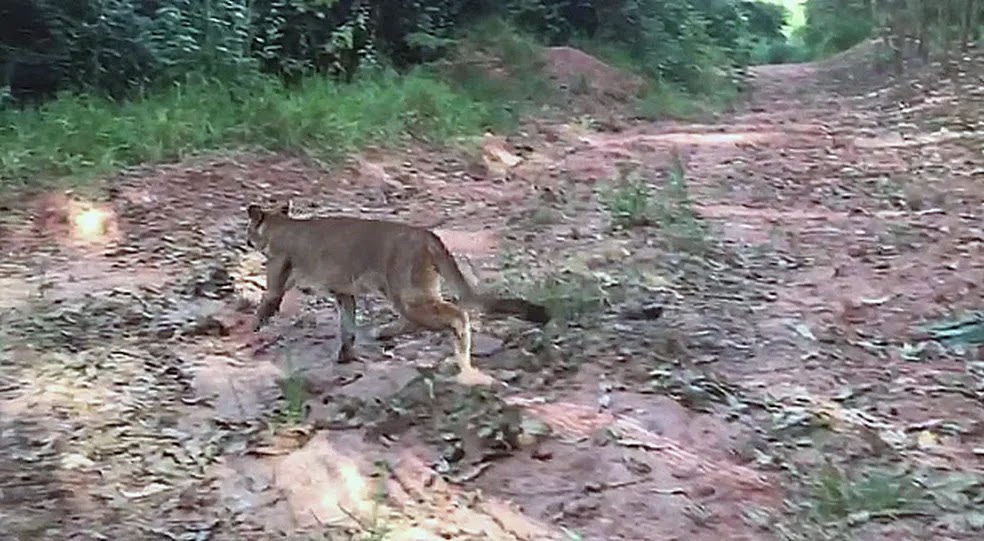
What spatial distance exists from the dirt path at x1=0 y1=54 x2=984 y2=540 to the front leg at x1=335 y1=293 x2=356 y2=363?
0.28ft

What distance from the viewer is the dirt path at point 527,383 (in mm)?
4246

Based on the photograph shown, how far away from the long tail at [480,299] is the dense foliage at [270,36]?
810 cm

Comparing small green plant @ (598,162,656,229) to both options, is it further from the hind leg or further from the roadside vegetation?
the hind leg

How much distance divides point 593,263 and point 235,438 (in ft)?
10.6

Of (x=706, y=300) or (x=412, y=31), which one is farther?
(x=412, y=31)

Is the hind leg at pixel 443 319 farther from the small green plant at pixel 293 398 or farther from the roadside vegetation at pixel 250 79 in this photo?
the roadside vegetation at pixel 250 79

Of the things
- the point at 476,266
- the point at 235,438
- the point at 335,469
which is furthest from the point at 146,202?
the point at 335,469

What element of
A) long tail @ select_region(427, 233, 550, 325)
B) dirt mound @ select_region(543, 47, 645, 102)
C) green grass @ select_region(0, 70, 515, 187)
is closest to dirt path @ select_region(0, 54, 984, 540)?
long tail @ select_region(427, 233, 550, 325)

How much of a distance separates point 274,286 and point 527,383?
51.9 inches

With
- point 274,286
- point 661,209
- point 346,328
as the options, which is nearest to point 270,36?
point 661,209

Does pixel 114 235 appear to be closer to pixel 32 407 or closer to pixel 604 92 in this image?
pixel 32 407

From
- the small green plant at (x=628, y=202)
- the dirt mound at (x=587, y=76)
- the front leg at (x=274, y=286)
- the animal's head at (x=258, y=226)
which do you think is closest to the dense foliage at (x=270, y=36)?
the dirt mound at (x=587, y=76)

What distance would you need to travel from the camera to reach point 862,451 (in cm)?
469

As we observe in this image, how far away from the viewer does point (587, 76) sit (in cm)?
1745
